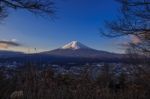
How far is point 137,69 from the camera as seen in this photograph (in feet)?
57.1

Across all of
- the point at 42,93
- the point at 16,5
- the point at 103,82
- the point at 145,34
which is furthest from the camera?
the point at 145,34

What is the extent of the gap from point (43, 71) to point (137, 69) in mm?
10561

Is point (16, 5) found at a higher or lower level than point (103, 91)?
higher

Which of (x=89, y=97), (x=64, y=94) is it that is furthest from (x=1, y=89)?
(x=89, y=97)

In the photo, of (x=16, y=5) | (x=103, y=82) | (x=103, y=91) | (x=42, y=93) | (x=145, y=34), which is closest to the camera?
(x=42, y=93)

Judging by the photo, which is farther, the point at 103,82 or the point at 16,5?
the point at 16,5

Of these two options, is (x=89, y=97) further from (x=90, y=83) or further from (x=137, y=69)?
(x=137, y=69)

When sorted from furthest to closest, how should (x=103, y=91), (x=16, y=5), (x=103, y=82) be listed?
1. (x=16, y=5)
2. (x=103, y=82)
3. (x=103, y=91)

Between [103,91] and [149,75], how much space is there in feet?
33.3

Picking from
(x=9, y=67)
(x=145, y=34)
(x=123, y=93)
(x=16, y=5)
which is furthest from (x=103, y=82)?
(x=145, y=34)

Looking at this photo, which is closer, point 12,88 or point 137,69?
point 12,88

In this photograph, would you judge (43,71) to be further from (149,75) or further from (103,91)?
(149,75)

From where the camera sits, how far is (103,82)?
863 centimetres

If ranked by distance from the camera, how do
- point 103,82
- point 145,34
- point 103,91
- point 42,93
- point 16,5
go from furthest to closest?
point 145,34
point 16,5
point 103,82
point 103,91
point 42,93
